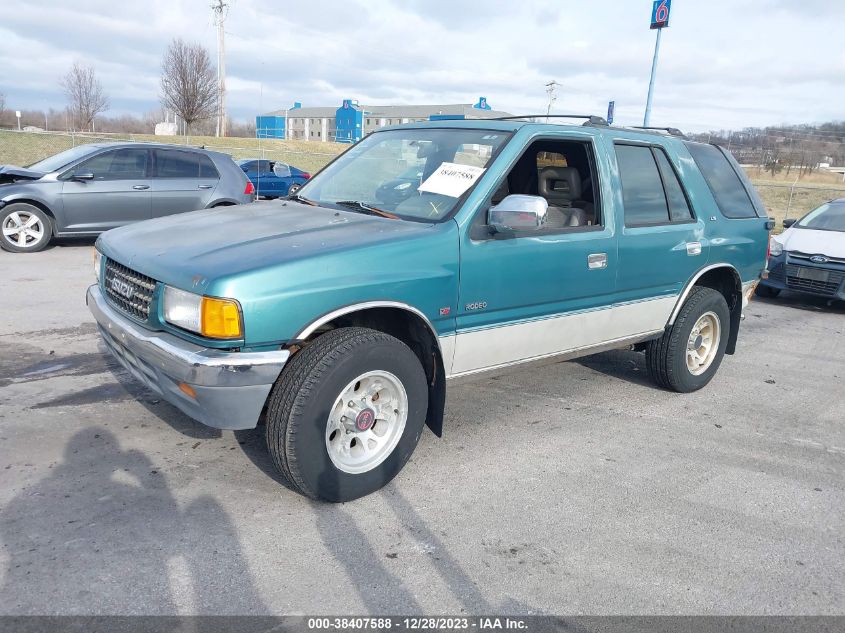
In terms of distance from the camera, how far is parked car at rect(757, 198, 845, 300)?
9062 millimetres

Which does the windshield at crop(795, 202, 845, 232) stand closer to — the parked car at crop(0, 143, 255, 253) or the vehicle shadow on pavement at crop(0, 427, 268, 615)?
the parked car at crop(0, 143, 255, 253)

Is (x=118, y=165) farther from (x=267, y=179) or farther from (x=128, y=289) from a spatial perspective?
(x=267, y=179)

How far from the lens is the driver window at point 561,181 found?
441 cm

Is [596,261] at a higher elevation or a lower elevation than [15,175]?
lower

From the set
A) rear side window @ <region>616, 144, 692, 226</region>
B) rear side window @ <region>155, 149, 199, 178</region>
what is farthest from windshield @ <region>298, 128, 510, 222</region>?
rear side window @ <region>155, 149, 199, 178</region>

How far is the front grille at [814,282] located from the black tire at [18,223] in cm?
1061

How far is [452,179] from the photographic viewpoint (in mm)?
3891

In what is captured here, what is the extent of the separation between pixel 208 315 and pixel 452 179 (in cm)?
165

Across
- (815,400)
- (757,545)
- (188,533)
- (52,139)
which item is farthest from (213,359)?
(52,139)

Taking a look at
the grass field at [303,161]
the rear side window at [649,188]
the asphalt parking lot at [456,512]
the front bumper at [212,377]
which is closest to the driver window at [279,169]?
the asphalt parking lot at [456,512]

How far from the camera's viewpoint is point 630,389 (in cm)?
543

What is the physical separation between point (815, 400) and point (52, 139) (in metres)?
32.5

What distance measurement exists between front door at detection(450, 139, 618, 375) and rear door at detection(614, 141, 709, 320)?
19cm

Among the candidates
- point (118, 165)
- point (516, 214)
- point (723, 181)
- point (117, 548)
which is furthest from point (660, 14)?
point (117, 548)
